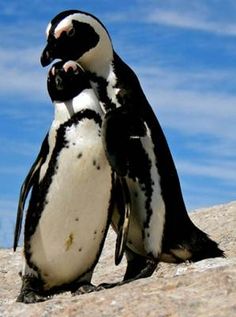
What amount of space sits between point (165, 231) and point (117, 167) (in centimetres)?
58

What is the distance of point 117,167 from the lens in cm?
447

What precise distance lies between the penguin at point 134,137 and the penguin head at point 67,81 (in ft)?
0.46

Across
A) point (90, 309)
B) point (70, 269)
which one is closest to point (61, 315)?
point (90, 309)

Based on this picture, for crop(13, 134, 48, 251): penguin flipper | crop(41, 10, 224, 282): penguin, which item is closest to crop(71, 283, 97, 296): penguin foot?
crop(41, 10, 224, 282): penguin

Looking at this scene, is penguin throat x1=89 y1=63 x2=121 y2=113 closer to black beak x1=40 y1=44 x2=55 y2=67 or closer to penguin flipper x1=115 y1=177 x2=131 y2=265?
black beak x1=40 y1=44 x2=55 y2=67

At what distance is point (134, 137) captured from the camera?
185 inches

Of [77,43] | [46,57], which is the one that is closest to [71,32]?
[77,43]

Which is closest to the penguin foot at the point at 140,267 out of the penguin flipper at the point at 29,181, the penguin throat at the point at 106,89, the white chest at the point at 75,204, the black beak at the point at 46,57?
the white chest at the point at 75,204

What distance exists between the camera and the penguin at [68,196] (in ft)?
14.7

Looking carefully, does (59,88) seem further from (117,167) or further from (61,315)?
(61,315)

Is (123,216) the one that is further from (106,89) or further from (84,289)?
(106,89)

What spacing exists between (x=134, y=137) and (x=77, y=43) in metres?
0.56

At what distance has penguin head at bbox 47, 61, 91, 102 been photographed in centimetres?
463

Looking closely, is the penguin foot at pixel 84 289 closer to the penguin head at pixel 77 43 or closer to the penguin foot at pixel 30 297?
the penguin foot at pixel 30 297
